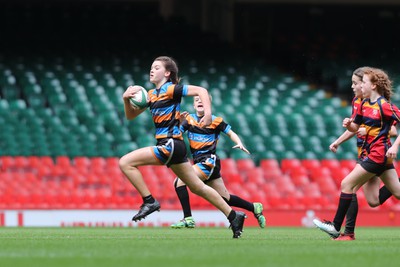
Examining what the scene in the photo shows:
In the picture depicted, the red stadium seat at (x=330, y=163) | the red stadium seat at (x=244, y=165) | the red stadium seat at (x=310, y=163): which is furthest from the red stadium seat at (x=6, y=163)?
the red stadium seat at (x=330, y=163)

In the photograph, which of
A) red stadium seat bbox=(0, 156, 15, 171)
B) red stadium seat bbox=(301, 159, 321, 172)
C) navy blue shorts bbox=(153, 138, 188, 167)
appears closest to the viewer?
navy blue shorts bbox=(153, 138, 188, 167)

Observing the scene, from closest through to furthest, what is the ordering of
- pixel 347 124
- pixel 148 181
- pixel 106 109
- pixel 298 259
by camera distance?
pixel 298 259
pixel 347 124
pixel 148 181
pixel 106 109

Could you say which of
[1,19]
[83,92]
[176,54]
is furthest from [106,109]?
[1,19]

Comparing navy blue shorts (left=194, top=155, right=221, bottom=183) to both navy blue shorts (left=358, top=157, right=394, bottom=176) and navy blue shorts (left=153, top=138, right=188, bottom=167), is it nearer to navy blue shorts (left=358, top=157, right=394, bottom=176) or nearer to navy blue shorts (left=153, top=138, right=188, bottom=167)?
navy blue shorts (left=153, top=138, right=188, bottom=167)

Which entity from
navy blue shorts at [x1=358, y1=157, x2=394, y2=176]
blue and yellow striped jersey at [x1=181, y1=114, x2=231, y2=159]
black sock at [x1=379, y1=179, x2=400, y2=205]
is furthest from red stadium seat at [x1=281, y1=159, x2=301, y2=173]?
navy blue shorts at [x1=358, y1=157, x2=394, y2=176]

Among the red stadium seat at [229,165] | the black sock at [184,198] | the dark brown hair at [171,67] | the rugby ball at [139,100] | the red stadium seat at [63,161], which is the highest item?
the red stadium seat at [63,161]

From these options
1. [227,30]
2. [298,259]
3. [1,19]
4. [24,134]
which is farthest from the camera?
[227,30]

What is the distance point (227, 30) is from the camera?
101 ft

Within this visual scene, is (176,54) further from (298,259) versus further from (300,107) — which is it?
(298,259)

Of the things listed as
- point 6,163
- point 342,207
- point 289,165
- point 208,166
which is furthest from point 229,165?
point 342,207

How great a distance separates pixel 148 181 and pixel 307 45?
43.9 ft

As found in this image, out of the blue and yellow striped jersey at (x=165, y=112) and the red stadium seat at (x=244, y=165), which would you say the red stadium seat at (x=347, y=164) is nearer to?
the red stadium seat at (x=244, y=165)

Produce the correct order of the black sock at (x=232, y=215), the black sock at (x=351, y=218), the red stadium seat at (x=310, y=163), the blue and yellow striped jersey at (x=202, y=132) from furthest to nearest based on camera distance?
the red stadium seat at (x=310, y=163), the blue and yellow striped jersey at (x=202, y=132), the black sock at (x=351, y=218), the black sock at (x=232, y=215)

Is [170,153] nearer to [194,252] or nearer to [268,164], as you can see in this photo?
[194,252]
